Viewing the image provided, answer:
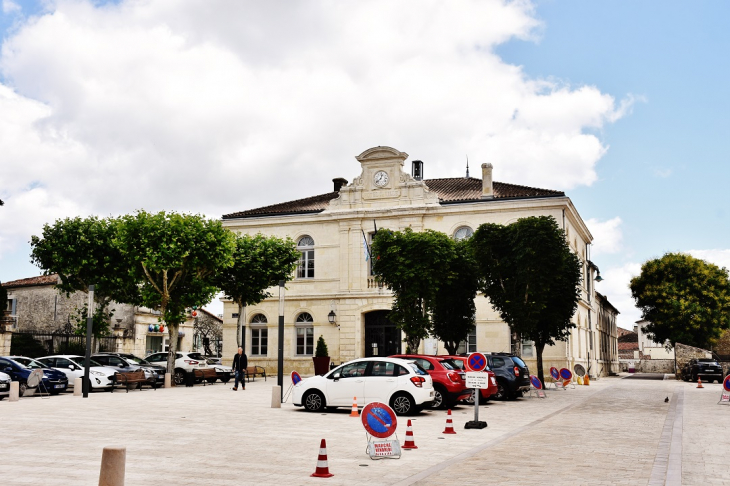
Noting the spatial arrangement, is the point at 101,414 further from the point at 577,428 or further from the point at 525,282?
the point at 525,282

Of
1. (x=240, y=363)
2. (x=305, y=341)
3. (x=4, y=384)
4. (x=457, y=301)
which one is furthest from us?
(x=305, y=341)

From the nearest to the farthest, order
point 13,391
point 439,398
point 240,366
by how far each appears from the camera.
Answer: point 439,398
point 13,391
point 240,366

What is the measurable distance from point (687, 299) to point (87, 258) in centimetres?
3991

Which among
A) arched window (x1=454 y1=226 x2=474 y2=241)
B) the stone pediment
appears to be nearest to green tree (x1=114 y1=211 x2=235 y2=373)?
the stone pediment

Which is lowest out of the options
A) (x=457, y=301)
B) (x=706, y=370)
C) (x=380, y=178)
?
(x=706, y=370)

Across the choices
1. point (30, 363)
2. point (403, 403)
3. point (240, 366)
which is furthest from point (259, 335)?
point (403, 403)

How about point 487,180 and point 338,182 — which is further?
point 338,182

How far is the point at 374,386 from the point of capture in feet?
57.2

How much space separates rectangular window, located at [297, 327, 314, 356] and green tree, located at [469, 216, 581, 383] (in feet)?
47.7

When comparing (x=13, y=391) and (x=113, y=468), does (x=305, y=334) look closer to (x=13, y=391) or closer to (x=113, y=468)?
(x=13, y=391)

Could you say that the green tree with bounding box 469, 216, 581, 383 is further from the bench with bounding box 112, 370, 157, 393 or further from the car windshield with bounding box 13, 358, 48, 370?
the car windshield with bounding box 13, 358, 48, 370

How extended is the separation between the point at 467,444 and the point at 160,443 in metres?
5.23

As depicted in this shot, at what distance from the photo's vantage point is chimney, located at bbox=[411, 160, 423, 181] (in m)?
43.0

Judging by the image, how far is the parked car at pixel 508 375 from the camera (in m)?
23.5
